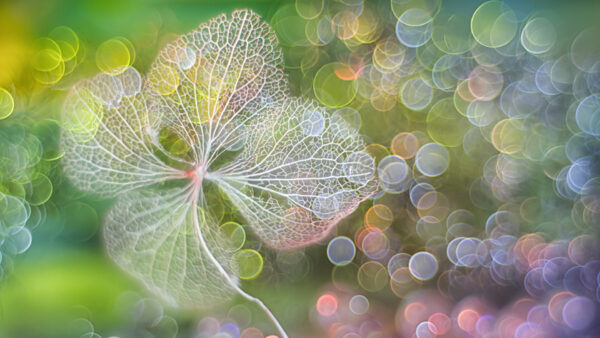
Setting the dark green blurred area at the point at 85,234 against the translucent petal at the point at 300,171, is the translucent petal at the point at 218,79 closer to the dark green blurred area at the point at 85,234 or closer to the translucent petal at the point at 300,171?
the translucent petal at the point at 300,171

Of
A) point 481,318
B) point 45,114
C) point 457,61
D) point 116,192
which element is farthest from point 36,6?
point 481,318

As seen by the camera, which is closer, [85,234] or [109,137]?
[109,137]

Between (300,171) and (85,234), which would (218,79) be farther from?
(85,234)

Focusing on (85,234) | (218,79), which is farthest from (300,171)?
(85,234)

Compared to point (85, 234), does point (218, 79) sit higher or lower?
higher

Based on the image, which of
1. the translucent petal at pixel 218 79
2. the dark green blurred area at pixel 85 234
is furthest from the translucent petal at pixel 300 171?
the dark green blurred area at pixel 85 234

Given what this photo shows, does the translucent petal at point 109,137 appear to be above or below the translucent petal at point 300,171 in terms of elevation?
below
